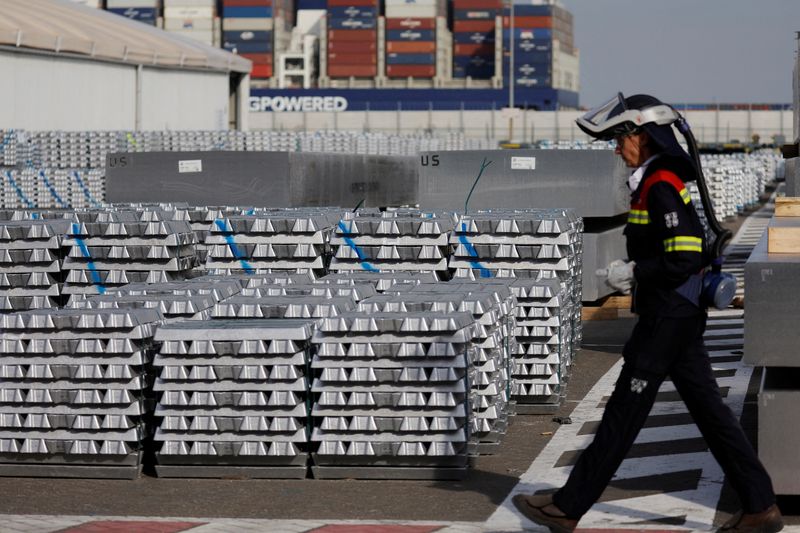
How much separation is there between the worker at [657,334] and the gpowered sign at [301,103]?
13913cm

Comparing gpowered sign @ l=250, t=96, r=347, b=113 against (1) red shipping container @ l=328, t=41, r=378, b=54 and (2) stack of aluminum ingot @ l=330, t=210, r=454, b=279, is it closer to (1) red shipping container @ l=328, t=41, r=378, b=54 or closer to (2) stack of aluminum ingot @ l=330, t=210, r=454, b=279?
(1) red shipping container @ l=328, t=41, r=378, b=54

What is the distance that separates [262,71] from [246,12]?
704cm

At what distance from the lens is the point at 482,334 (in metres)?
8.97

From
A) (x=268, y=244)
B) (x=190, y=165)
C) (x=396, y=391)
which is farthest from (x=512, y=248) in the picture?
(x=190, y=165)

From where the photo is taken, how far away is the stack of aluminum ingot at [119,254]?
36.7 feet

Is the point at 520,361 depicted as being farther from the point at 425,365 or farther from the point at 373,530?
the point at 373,530

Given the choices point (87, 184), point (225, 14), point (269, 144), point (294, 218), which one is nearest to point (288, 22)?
point (225, 14)

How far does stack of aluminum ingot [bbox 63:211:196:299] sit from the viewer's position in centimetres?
1119

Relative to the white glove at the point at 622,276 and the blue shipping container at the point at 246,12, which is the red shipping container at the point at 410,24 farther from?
the white glove at the point at 622,276

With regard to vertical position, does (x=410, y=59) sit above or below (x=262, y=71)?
above

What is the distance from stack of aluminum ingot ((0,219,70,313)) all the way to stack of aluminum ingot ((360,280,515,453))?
306 cm

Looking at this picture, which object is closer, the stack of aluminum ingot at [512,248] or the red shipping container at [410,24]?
the stack of aluminum ingot at [512,248]

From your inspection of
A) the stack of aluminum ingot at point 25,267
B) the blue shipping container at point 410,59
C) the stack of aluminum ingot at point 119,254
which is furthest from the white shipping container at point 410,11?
the stack of aluminum ingot at point 25,267

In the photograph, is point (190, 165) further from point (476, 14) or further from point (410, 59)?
point (476, 14)
